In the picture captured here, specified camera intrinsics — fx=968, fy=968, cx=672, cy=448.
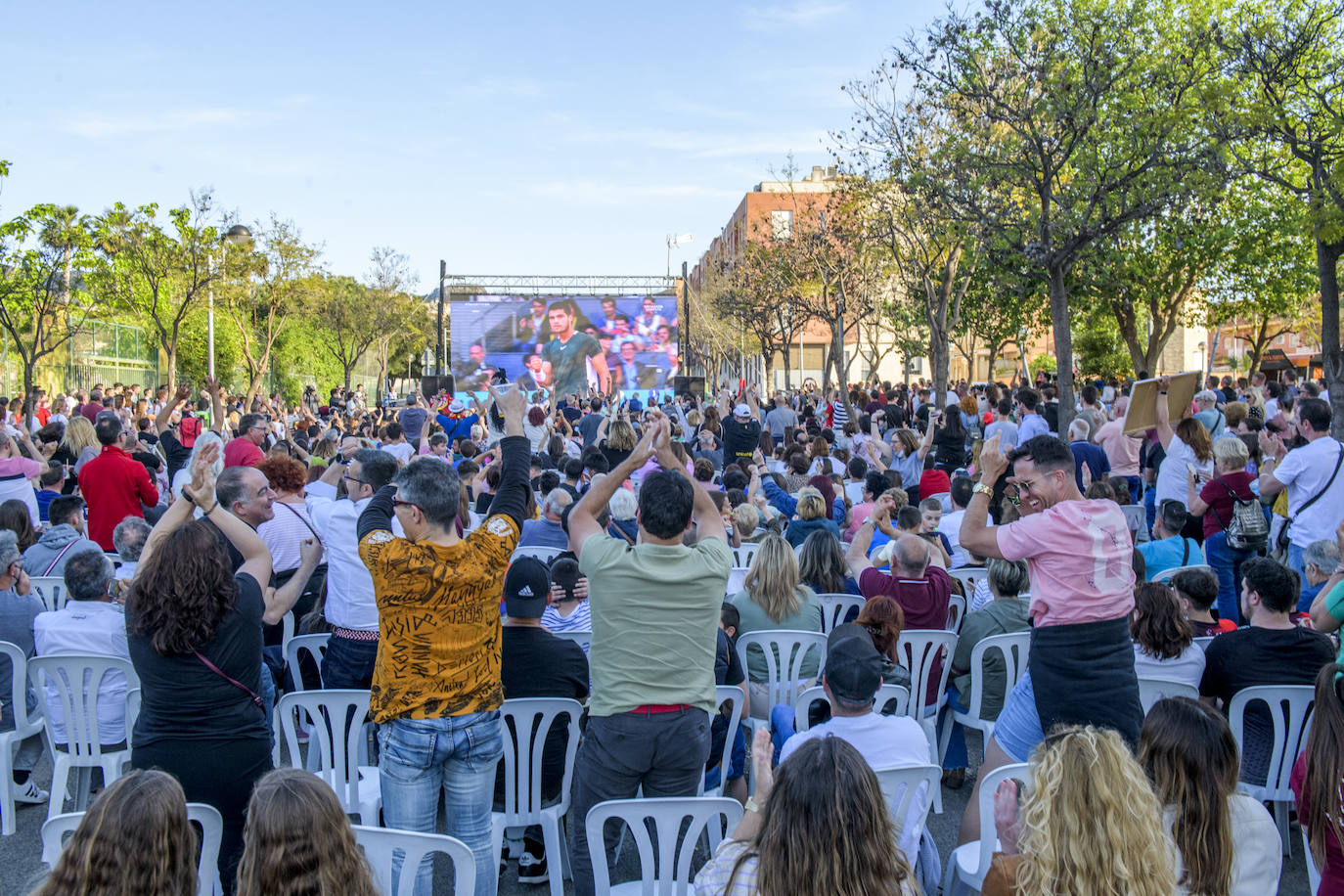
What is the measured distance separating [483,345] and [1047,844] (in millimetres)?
35691

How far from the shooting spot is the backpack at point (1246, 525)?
648 centimetres

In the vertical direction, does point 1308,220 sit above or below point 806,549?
above

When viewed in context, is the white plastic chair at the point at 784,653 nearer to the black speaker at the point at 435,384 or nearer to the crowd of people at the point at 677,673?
the crowd of people at the point at 677,673

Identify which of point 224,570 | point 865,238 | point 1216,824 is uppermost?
point 865,238

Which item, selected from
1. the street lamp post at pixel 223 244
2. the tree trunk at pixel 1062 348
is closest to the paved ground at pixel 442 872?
the tree trunk at pixel 1062 348

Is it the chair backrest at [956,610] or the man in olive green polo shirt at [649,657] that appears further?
the chair backrest at [956,610]

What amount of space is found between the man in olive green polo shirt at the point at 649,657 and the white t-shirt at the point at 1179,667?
2128 mm

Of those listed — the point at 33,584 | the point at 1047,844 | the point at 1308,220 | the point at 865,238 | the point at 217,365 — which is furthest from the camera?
the point at 217,365

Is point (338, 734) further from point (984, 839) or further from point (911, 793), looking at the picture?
point (984, 839)

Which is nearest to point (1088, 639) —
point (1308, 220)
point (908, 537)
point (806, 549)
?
point (908, 537)

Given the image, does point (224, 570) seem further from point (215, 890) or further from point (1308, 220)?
point (1308, 220)

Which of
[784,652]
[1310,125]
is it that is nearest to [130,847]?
[784,652]

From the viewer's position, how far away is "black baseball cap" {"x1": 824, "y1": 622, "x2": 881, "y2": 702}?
2969mm

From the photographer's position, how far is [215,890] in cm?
279
